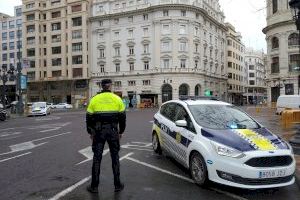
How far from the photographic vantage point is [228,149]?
6441 millimetres

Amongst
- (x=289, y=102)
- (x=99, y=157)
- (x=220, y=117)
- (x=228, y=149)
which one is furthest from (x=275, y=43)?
(x=99, y=157)

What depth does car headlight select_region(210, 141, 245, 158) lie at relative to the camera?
6.32 m

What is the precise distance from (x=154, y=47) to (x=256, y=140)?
6673 centimetres

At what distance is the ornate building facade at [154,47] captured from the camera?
70.8 m

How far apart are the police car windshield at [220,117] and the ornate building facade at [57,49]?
71460mm

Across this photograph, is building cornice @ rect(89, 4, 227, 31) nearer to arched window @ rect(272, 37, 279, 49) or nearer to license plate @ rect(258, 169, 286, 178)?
arched window @ rect(272, 37, 279, 49)

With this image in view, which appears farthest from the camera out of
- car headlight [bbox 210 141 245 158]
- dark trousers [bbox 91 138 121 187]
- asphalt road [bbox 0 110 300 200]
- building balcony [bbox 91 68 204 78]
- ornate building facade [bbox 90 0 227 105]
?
ornate building facade [bbox 90 0 227 105]

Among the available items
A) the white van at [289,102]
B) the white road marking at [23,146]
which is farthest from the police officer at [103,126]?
the white van at [289,102]

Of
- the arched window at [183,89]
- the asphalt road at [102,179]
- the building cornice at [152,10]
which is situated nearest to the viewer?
the asphalt road at [102,179]

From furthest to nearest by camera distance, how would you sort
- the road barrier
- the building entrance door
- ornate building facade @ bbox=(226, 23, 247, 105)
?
ornate building facade @ bbox=(226, 23, 247, 105) < the building entrance door < the road barrier

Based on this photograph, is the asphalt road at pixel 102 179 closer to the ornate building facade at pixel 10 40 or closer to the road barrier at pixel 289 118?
the road barrier at pixel 289 118

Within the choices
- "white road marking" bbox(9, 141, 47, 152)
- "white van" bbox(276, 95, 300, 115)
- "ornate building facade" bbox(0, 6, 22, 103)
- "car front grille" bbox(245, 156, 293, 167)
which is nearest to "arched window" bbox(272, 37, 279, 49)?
"white van" bbox(276, 95, 300, 115)

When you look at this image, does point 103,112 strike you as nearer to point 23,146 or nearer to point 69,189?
point 69,189

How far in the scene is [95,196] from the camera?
635 cm
